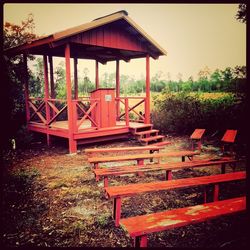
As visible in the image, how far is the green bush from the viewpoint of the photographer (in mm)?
10594

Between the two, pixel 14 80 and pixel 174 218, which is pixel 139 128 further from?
pixel 174 218

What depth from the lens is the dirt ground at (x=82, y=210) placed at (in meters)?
3.43

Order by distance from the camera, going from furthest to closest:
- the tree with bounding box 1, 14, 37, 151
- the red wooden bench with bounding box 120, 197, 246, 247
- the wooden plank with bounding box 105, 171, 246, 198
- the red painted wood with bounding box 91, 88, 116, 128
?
the tree with bounding box 1, 14, 37, 151 → the red painted wood with bounding box 91, 88, 116, 128 → the wooden plank with bounding box 105, 171, 246, 198 → the red wooden bench with bounding box 120, 197, 246, 247

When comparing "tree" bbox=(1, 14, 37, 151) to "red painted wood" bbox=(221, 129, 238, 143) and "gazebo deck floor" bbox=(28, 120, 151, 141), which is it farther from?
"red painted wood" bbox=(221, 129, 238, 143)

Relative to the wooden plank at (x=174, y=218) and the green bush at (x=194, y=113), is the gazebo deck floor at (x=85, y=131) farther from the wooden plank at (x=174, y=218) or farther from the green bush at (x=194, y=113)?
the wooden plank at (x=174, y=218)

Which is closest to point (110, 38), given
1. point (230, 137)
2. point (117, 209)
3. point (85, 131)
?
point (85, 131)

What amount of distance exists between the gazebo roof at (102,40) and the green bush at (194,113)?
2616 millimetres

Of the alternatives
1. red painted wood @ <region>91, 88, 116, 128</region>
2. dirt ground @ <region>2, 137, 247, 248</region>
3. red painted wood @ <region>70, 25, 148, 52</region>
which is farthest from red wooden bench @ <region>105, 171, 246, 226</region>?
red painted wood @ <region>70, 25, 148, 52</region>

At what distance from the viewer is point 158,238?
3.48 meters

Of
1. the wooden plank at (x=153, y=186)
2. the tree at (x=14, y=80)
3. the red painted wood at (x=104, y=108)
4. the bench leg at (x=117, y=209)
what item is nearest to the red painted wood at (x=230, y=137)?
the wooden plank at (x=153, y=186)

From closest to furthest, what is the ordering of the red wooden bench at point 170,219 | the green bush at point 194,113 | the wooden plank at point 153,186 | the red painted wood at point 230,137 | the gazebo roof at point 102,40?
the red wooden bench at point 170,219, the wooden plank at point 153,186, the red painted wood at point 230,137, the gazebo roof at point 102,40, the green bush at point 194,113

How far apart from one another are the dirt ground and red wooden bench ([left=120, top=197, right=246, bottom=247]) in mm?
543

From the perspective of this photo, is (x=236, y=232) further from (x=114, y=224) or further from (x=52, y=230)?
(x=52, y=230)

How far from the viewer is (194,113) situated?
11656 mm
